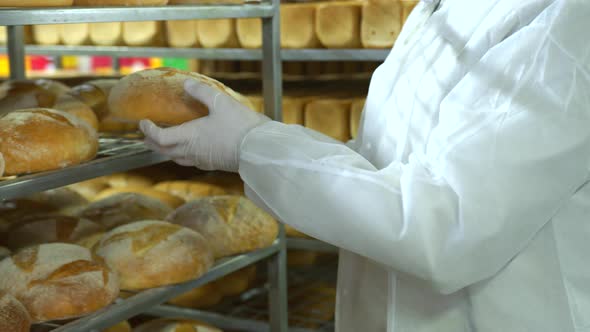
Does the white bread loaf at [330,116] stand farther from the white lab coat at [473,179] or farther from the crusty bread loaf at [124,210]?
the white lab coat at [473,179]

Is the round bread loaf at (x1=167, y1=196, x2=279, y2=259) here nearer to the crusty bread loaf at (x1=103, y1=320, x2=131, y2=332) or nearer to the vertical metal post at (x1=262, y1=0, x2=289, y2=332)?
the vertical metal post at (x1=262, y1=0, x2=289, y2=332)

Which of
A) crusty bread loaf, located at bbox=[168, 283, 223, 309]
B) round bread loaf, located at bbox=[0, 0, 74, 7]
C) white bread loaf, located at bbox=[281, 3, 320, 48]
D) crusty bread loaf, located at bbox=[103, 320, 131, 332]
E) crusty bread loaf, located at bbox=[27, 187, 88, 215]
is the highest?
round bread loaf, located at bbox=[0, 0, 74, 7]

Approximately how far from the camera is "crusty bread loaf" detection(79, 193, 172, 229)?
72.1 inches

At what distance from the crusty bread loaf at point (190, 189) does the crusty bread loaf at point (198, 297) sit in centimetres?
28

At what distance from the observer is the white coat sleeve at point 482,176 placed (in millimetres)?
978

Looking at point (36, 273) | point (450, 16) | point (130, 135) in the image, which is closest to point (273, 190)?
point (450, 16)

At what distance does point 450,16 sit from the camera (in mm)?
1226

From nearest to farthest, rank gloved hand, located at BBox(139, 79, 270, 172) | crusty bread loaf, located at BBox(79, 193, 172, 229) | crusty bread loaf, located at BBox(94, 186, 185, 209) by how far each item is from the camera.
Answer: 1. gloved hand, located at BBox(139, 79, 270, 172)
2. crusty bread loaf, located at BBox(79, 193, 172, 229)
3. crusty bread loaf, located at BBox(94, 186, 185, 209)

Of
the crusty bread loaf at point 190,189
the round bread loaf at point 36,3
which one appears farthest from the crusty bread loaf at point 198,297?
the round bread loaf at point 36,3

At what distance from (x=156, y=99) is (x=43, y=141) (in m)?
0.24

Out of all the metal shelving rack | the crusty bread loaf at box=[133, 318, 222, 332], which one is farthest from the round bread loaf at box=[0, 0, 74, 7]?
the crusty bread loaf at box=[133, 318, 222, 332]

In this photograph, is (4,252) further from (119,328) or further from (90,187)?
(90,187)

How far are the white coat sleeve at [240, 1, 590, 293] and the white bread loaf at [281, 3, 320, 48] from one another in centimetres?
→ 124

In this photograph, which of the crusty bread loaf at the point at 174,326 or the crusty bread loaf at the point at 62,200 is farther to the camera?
the crusty bread loaf at the point at 62,200
